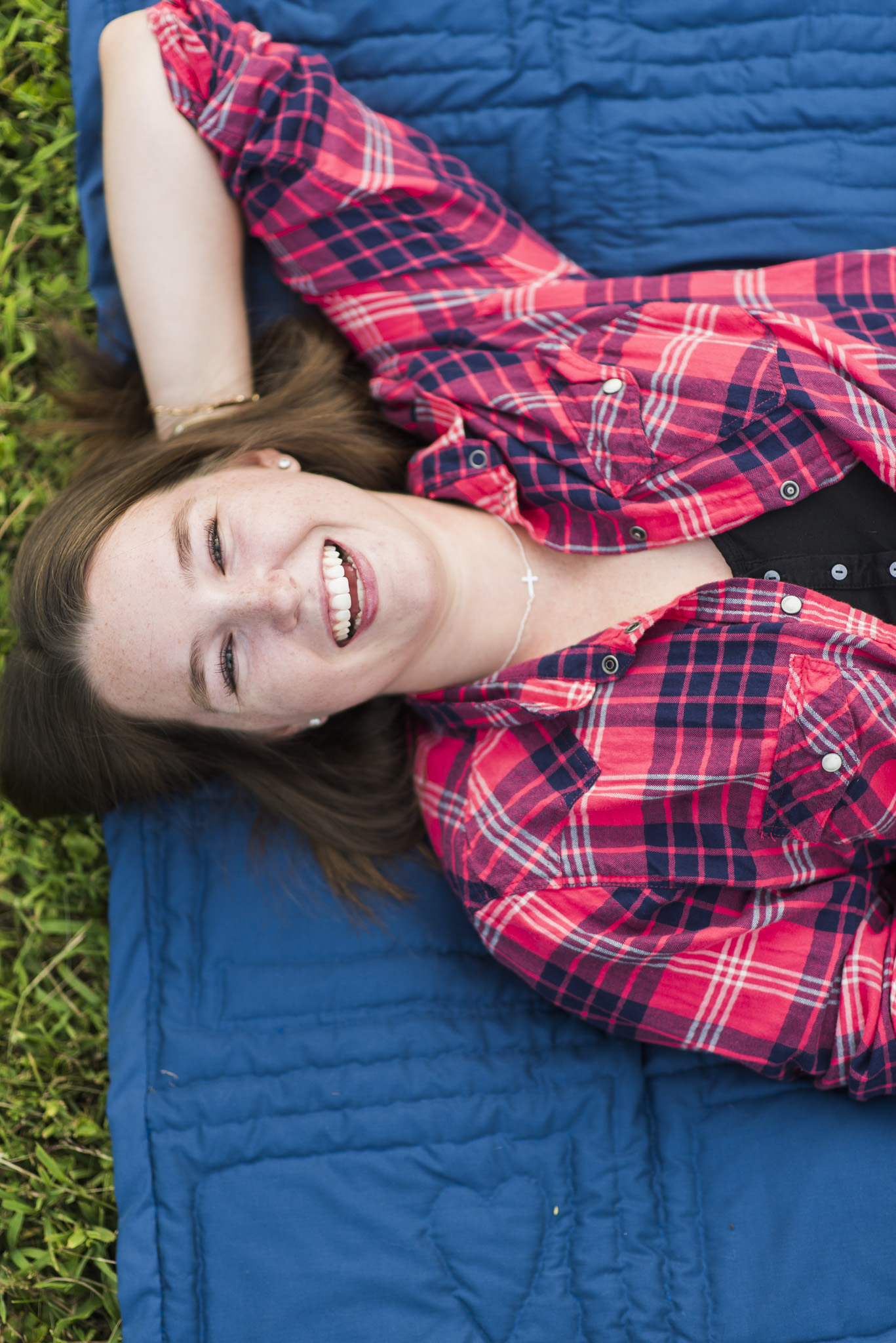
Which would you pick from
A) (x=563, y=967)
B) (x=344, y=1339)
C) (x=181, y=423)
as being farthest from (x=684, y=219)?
(x=344, y=1339)

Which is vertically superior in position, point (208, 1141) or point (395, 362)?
point (395, 362)

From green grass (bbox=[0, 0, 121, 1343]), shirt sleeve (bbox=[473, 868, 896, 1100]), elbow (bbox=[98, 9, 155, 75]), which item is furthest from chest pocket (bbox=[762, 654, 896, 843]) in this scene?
elbow (bbox=[98, 9, 155, 75])

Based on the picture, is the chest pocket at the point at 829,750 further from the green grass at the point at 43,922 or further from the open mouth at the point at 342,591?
the green grass at the point at 43,922

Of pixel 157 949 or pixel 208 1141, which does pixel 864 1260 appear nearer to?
pixel 208 1141

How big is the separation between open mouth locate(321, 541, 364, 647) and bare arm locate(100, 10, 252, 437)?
0.59 metres

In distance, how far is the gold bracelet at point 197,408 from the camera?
81.1 inches

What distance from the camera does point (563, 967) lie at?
1.87m

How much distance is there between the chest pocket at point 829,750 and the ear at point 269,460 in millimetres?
1015

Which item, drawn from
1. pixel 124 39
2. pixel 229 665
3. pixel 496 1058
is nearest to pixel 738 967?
pixel 496 1058

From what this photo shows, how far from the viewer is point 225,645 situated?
5.66 ft

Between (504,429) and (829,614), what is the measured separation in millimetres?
723

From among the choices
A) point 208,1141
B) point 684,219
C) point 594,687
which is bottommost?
point 208,1141

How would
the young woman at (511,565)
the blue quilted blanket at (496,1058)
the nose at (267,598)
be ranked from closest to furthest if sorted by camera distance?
the nose at (267,598)
the young woman at (511,565)
the blue quilted blanket at (496,1058)

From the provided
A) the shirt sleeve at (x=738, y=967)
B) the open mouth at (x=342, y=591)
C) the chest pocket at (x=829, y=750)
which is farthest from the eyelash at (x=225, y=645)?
the chest pocket at (x=829, y=750)
